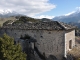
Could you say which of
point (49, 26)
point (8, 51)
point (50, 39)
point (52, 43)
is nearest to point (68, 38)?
point (52, 43)

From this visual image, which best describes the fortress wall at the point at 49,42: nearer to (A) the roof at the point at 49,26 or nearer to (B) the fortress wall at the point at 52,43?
(B) the fortress wall at the point at 52,43

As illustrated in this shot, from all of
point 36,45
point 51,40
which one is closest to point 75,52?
point 51,40

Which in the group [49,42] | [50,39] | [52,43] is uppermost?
[50,39]

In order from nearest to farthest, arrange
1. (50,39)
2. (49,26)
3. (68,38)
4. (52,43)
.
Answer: (52,43) → (50,39) → (49,26) → (68,38)

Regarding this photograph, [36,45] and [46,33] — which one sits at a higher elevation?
[46,33]

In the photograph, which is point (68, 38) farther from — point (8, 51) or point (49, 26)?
point (8, 51)

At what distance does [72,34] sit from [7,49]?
549 inches

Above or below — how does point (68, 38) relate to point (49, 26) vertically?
below

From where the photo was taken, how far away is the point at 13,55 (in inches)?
964

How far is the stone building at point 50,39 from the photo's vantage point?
2875 cm

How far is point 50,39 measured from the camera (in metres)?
29.7

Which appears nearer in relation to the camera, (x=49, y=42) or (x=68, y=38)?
(x=49, y=42)

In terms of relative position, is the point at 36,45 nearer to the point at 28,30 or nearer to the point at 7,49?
the point at 28,30

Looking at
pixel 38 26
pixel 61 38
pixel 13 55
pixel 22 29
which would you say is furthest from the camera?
pixel 22 29
